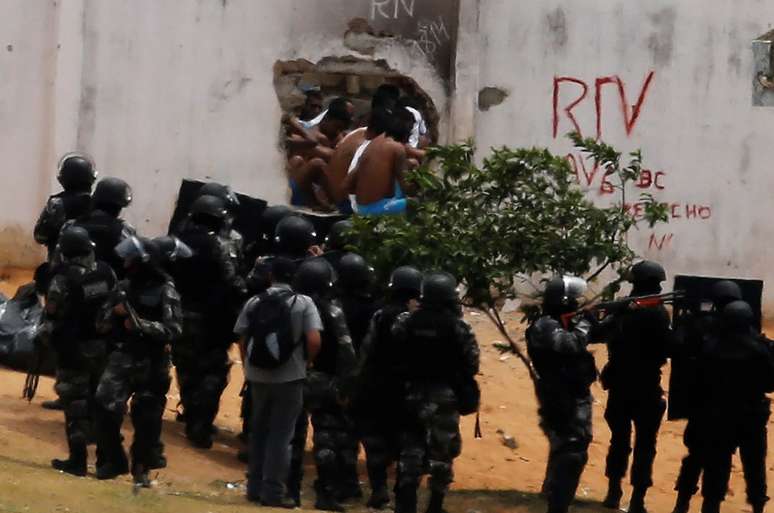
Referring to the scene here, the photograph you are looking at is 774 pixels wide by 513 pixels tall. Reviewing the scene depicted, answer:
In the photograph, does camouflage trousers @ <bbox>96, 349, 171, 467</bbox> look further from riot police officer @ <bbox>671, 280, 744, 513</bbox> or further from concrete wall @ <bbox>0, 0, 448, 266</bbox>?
concrete wall @ <bbox>0, 0, 448, 266</bbox>

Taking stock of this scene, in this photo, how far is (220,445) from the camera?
1205 cm

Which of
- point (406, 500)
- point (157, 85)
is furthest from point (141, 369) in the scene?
point (157, 85)

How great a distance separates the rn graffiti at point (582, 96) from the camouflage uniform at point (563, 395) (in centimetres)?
619

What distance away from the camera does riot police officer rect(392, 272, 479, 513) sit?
32.9 feet

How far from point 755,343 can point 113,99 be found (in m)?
7.58

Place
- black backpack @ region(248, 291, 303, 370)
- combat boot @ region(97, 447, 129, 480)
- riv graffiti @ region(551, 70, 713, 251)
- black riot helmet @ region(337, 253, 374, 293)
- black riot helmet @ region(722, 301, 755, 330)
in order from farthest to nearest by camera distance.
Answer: riv graffiti @ region(551, 70, 713, 251)
black riot helmet @ region(337, 253, 374, 293)
black riot helmet @ region(722, 301, 755, 330)
combat boot @ region(97, 447, 129, 480)
black backpack @ region(248, 291, 303, 370)

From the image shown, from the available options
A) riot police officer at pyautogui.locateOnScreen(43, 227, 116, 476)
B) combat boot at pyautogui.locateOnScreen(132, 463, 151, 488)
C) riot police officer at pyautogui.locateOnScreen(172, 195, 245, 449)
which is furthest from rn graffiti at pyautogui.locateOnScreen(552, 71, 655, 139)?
combat boot at pyautogui.locateOnScreen(132, 463, 151, 488)

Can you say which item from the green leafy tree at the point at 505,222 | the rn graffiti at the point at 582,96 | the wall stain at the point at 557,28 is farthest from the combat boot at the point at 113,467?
the wall stain at the point at 557,28

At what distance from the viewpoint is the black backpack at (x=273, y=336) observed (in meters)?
9.85

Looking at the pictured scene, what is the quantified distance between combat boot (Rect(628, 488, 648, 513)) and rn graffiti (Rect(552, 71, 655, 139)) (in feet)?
18.6

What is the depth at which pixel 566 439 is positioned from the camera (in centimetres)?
1051

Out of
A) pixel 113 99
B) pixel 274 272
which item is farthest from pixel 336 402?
pixel 113 99

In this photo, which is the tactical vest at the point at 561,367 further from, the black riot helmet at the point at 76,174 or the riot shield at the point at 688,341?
the black riot helmet at the point at 76,174

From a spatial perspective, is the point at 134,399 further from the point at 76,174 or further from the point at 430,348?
the point at 430,348
